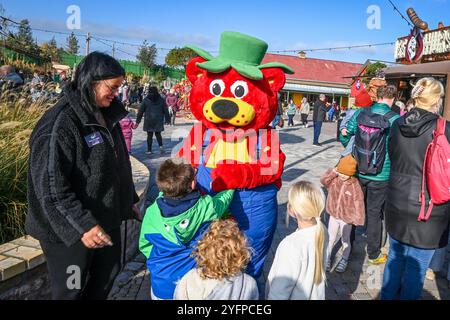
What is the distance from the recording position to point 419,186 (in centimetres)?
261

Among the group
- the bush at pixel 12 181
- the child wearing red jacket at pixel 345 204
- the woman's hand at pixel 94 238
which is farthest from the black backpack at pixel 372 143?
the bush at pixel 12 181

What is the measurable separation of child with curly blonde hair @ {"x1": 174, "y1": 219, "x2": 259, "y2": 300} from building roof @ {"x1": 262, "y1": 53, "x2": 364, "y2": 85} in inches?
1324

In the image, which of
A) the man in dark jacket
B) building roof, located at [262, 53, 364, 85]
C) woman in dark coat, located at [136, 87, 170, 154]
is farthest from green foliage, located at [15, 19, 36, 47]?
building roof, located at [262, 53, 364, 85]

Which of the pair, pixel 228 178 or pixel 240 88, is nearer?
pixel 228 178

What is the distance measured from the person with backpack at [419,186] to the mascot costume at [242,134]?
862mm

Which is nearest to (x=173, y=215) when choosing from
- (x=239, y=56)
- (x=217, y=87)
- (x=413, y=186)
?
(x=217, y=87)

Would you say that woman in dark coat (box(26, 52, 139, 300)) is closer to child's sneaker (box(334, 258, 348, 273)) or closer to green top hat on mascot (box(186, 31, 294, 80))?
green top hat on mascot (box(186, 31, 294, 80))

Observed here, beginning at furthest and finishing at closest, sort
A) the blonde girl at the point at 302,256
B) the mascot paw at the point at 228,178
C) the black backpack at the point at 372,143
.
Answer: the black backpack at the point at 372,143, the mascot paw at the point at 228,178, the blonde girl at the point at 302,256

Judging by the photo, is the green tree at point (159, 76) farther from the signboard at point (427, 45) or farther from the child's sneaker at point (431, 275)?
the child's sneaker at point (431, 275)

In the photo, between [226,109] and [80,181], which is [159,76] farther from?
[80,181]

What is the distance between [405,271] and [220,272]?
1.56 m

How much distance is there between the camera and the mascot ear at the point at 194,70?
124 inches
